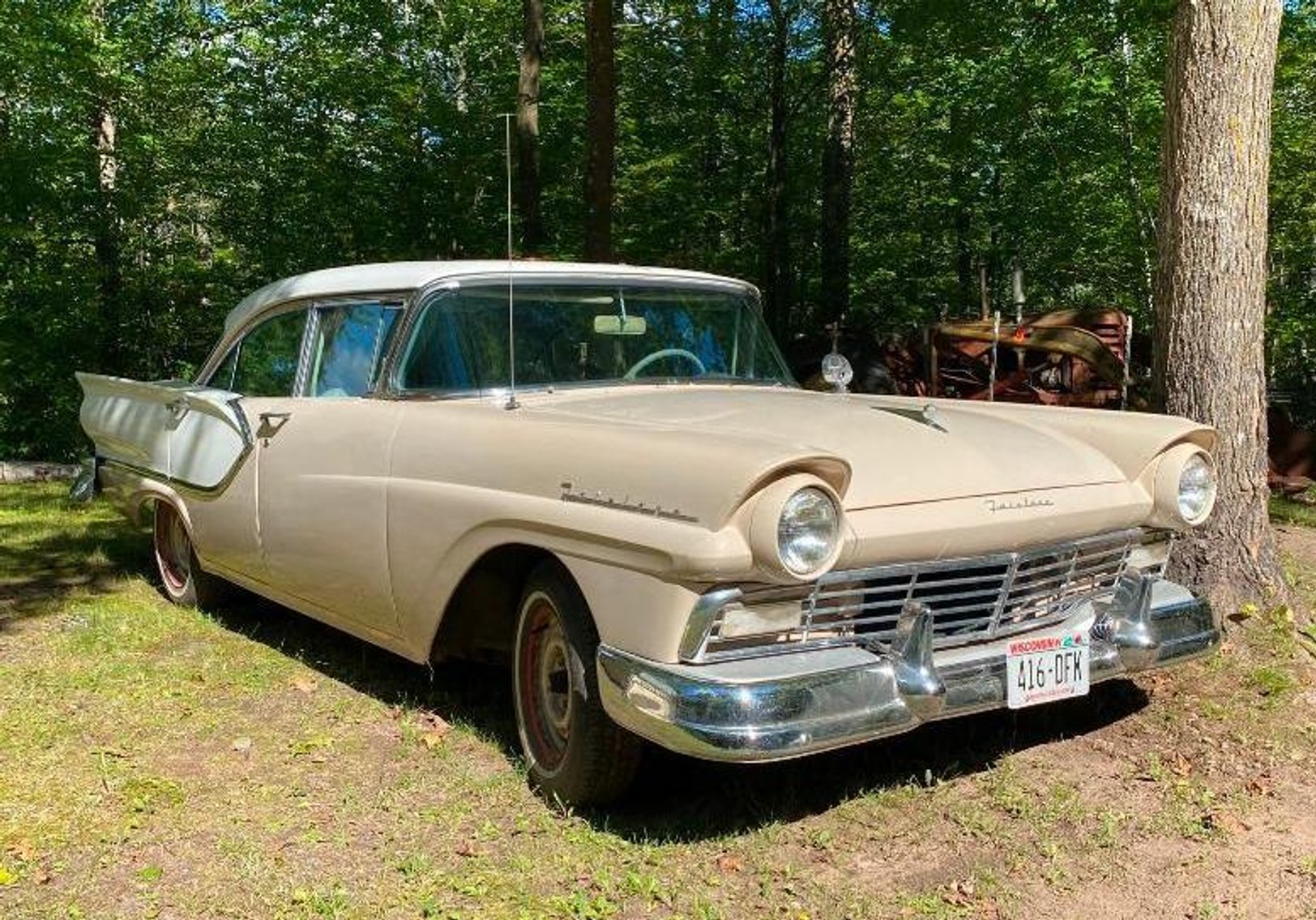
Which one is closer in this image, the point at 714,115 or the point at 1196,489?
the point at 1196,489

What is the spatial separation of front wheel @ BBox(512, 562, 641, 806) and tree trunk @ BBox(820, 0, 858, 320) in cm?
1219

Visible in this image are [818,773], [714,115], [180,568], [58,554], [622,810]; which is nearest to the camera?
[622,810]

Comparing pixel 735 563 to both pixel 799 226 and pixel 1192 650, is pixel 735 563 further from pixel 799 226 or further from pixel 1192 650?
pixel 799 226

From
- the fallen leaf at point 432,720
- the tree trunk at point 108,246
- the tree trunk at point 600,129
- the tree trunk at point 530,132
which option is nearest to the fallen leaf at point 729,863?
the fallen leaf at point 432,720

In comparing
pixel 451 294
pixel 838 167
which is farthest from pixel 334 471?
pixel 838 167

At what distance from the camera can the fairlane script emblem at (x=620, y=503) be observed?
2.80 metres

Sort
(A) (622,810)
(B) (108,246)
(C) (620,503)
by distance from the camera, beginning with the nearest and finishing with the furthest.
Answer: (C) (620,503) → (A) (622,810) → (B) (108,246)

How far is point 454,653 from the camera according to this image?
378 centimetres

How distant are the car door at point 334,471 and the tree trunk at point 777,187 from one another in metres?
12.9

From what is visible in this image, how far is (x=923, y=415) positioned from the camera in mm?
3680

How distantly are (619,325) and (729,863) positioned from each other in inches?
80.6

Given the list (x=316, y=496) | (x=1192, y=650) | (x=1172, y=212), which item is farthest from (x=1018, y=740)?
(x=316, y=496)

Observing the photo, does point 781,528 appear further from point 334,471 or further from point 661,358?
point 334,471

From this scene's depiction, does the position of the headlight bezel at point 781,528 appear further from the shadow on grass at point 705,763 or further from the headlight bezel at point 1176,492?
the headlight bezel at point 1176,492
